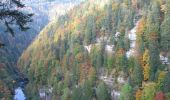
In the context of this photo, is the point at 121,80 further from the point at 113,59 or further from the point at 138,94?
the point at 138,94

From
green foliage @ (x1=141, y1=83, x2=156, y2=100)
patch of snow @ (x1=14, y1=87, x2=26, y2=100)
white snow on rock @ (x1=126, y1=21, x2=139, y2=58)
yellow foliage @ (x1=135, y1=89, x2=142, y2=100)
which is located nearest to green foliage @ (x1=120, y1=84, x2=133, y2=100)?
yellow foliage @ (x1=135, y1=89, x2=142, y2=100)

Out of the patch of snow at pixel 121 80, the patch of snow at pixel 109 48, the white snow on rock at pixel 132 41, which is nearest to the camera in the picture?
the patch of snow at pixel 121 80

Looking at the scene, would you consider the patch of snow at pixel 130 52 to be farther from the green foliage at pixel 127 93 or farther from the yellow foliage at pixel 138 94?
the green foliage at pixel 127 93

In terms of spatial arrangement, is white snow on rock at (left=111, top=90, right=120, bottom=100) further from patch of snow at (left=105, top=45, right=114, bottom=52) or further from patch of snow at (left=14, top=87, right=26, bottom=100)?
patch of snow at (left=14, top=87, right=26, bottom=100)

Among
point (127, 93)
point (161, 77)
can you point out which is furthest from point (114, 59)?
point (161, 77)

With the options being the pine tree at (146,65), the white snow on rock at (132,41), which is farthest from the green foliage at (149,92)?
the white snow on rock at (132,41)

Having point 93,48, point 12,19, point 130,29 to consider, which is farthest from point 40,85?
point 12,19

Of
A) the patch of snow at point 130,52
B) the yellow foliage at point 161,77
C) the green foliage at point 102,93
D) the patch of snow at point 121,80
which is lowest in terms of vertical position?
the green foliage at point 102,93
